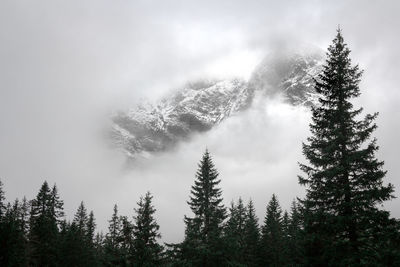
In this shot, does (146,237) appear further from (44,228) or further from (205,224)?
(44,228)

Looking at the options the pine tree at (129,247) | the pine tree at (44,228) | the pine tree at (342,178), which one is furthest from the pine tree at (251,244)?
the pine tree at (342,178)

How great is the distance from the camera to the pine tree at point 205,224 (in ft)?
94.0

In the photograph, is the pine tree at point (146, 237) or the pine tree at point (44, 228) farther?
the pine tree at point (44, 228)

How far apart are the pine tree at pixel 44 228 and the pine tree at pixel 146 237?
51.7ft

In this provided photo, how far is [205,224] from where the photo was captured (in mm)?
35375

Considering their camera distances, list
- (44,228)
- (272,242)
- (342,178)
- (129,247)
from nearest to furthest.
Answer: (342,178), (129,247), (44,228), (272,242)

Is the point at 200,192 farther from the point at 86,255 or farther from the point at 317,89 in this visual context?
the point at 86,255

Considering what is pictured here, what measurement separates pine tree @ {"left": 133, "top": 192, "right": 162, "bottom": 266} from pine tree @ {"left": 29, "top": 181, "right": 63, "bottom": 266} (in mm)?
15744

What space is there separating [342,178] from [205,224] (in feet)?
67.8

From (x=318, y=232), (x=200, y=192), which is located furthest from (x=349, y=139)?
(x=200, y=192)

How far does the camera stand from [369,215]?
15.9 m

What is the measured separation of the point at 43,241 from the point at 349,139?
142ft

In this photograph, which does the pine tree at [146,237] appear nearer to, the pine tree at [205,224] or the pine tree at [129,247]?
the pine tree at [129,247]

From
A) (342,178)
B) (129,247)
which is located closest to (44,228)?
(129,247)
